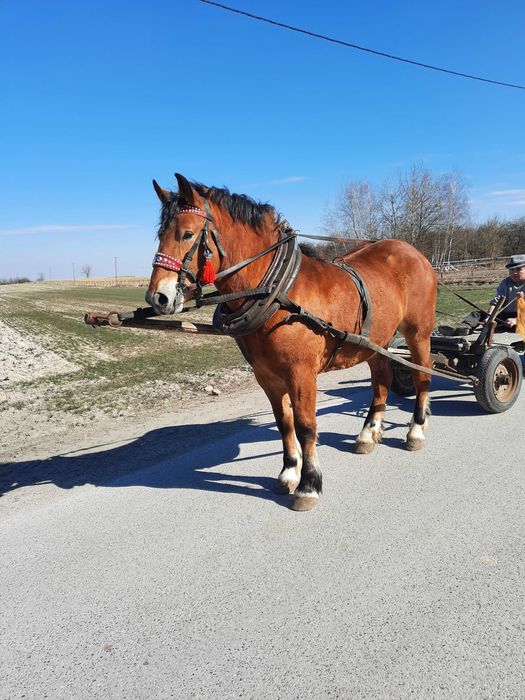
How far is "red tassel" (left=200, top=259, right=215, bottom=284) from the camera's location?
2.96 meters

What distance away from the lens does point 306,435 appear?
340 centimetres

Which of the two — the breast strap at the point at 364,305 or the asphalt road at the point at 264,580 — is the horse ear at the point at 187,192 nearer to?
the breast strap at the point at 364,305

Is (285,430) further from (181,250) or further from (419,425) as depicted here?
(181,250)

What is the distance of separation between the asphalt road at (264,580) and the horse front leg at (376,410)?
16 cm

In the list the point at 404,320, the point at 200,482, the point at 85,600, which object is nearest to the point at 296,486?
the point at 200,482

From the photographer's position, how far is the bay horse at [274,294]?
2898 mm

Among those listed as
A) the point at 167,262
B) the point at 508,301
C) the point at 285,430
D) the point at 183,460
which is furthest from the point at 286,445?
the point at 508,301

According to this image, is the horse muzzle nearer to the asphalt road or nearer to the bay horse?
the bay horse

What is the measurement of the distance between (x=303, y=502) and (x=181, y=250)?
196 centimetres

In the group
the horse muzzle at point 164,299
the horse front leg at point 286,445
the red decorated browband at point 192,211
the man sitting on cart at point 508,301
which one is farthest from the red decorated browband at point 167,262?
the man sitting on cart at point 508,301

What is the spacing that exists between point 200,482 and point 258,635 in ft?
5.65

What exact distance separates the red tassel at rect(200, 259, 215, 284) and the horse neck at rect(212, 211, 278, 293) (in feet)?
0.50

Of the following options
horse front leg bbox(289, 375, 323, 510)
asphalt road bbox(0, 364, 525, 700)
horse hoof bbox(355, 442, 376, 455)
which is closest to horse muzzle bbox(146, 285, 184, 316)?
horse front leg bbox(289, 375, 323, 510)

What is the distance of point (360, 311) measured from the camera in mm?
3791
